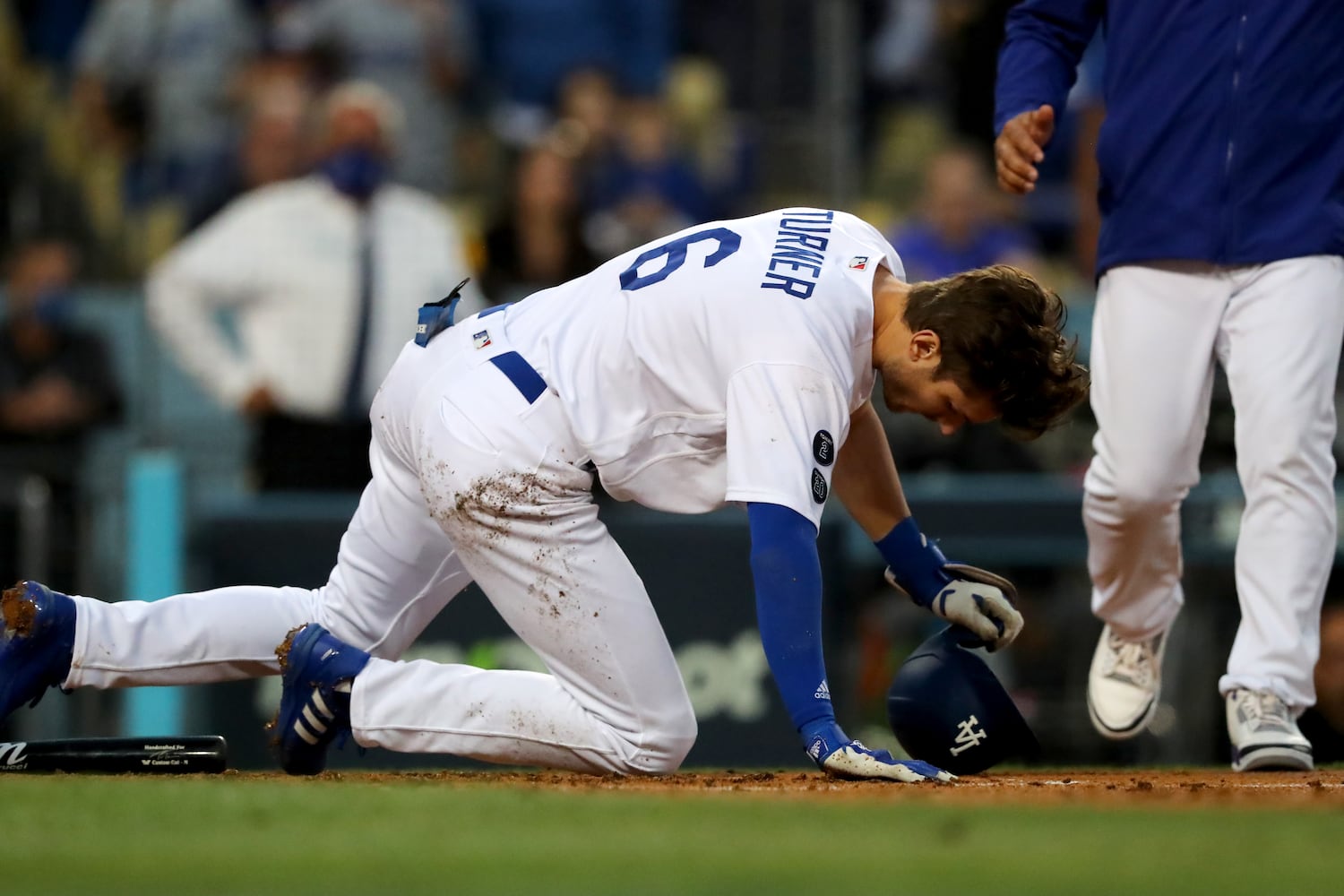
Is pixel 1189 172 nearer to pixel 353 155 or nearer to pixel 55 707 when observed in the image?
pixel 353 155

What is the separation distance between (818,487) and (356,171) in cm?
487

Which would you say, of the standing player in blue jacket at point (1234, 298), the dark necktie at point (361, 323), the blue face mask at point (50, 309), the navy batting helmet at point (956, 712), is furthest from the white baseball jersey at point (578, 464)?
the blue face mask at point (50, 309)

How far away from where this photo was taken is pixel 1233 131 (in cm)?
529

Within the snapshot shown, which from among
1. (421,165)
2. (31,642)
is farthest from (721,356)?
Result: (421,165)

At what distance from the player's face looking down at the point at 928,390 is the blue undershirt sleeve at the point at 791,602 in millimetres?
474

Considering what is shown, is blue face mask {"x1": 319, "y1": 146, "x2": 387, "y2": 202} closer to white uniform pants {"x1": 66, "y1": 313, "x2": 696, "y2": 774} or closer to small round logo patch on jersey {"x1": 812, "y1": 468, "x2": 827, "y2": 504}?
white uniform pants {"x1": 66, "y1": 313, "x2": 696, "y2": 774}

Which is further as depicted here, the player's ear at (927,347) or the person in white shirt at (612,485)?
the player's ear at (927,347)

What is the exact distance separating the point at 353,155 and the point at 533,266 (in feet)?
3.41

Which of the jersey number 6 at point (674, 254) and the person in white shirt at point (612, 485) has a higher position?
the jersey number 6 at point (674, 254)

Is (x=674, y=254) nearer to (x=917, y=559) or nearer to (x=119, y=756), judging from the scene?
(x=917, y=559)

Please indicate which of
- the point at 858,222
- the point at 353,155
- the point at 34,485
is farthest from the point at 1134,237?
the point at 34,485

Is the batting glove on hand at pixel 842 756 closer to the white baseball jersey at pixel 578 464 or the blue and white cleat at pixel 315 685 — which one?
the white baseball jersey at pixel 578 464

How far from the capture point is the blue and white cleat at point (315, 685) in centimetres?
479

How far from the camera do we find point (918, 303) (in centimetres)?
456
